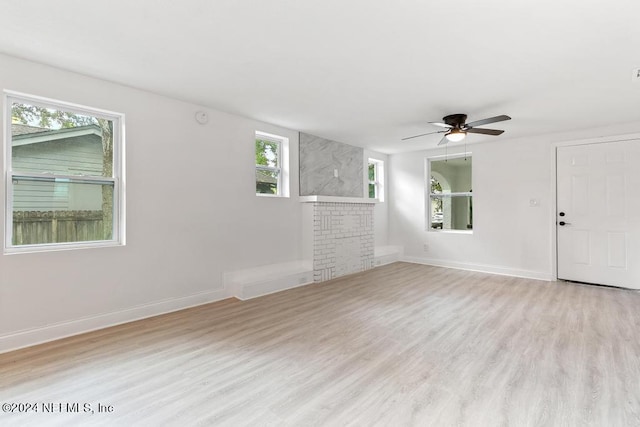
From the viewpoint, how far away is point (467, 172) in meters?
6.59

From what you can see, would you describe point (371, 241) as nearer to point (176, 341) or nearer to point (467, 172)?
Result: point (467, 172)

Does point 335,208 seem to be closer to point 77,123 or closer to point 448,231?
point 448,231

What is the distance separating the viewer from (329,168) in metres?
5.60

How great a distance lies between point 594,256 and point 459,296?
2.45 meters

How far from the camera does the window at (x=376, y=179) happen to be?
6918mm

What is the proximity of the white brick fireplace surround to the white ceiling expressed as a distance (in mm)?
1911

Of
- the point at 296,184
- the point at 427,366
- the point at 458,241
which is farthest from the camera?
the point at 458,241

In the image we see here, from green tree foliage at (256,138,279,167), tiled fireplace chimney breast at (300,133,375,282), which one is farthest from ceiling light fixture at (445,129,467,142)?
green tree foliage at (256,138,279,167)

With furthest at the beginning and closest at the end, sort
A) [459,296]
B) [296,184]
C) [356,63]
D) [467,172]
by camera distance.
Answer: [467,172], [296,184], [459,296], [356,63]

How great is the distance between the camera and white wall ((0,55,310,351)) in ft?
8.76

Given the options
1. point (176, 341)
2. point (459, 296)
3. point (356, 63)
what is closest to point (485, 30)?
point (356, 63)

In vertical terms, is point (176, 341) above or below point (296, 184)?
below

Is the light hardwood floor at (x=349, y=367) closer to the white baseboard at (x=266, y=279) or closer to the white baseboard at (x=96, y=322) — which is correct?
the white baseboard at (x=96, y=322)

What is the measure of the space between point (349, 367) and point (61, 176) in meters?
3.13
